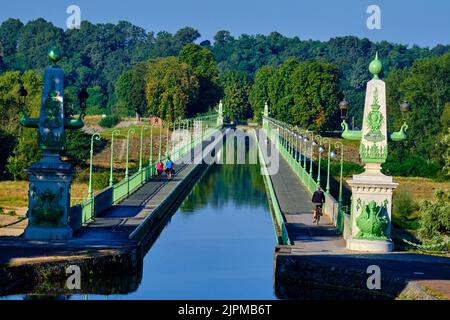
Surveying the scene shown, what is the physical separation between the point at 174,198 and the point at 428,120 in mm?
55133

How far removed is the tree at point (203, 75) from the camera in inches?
4469

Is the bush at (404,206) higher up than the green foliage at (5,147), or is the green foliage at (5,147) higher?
the green foliage at (5,147)

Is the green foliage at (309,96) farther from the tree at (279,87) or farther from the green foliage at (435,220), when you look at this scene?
the green foliage at (435,220)

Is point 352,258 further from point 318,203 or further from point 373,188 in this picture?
point 318,203

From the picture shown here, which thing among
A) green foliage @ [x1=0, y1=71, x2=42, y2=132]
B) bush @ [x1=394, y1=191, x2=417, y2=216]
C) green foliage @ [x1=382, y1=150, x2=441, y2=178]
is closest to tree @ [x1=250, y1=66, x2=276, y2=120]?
green foliage @ [x1=0, y1=71, x2=42, y2=132]

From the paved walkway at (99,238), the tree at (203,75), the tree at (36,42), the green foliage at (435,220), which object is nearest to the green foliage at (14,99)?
the tree at (203,75)

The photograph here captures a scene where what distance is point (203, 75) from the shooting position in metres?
121

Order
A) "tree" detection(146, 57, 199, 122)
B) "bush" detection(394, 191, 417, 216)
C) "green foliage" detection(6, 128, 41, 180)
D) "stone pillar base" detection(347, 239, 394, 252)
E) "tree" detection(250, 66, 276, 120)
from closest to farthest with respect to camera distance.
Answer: "stone pillar base" detection(347, 239, 394, 252) → "bush" detection(394, 191, 417, 216) → "green foliage" detection(6, 128, 41, 180) → "tree" detection(146, 57, 199, 122) → "tree" detection(250, 66, 276, 120)

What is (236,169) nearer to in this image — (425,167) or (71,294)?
(425,167)

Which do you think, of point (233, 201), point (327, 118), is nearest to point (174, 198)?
point (233, 201)

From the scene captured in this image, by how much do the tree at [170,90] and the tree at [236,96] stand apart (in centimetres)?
5237

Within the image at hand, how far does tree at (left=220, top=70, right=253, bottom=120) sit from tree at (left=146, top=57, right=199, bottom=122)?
172ft

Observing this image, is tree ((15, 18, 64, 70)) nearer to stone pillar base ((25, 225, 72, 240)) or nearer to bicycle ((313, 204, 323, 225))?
bicycle ((313, 204, 323, 225))

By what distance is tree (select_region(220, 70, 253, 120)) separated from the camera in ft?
522
